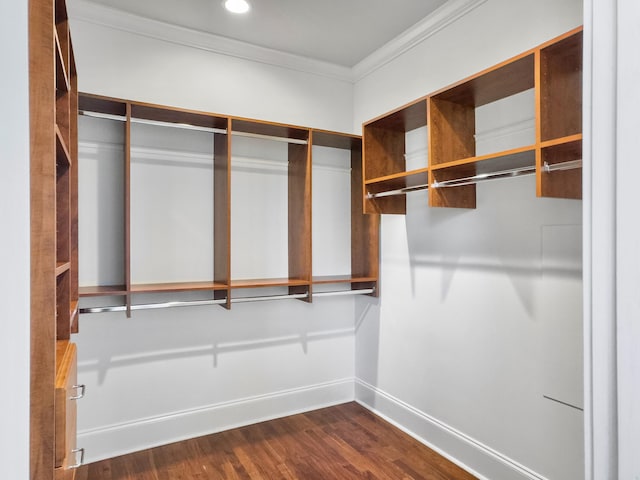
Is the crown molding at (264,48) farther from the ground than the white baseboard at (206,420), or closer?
farther from the ground

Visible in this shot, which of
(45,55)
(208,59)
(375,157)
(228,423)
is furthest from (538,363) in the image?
(208,59)

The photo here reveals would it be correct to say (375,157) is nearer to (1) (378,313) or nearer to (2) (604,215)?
(1) (378,313)

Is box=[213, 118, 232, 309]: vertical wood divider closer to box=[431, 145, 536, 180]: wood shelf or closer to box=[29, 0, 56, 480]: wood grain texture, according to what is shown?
box=[431, 145, 536, 180]: wood shelf

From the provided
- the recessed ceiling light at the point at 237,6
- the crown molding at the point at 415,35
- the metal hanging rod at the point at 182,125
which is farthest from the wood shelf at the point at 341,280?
the recessed ceiling light at the point at 237,6

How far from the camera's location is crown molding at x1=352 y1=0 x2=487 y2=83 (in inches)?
95.5

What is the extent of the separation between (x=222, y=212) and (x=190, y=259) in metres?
0.40

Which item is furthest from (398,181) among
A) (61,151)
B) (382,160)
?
(61,151)

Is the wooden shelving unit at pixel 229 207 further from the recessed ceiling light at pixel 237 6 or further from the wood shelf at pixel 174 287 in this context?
the recessed ceiling light at pixel 237 6

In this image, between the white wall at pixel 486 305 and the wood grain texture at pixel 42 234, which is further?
the white wall at pixel 486 305

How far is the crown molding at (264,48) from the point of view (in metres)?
2.46

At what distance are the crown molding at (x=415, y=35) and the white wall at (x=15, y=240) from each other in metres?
2.22

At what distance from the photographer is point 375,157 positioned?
2.79m

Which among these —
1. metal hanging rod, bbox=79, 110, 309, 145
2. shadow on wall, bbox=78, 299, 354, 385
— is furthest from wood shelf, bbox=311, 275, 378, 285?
metal hanging rod, bbox=79, 110, 309, 145

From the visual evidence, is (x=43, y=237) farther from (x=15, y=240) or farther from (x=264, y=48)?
(x=264, y=48)
